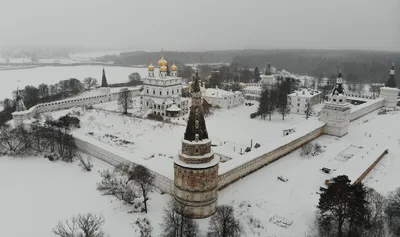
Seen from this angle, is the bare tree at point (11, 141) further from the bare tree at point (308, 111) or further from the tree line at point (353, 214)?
the bare tree at point (308, 111)

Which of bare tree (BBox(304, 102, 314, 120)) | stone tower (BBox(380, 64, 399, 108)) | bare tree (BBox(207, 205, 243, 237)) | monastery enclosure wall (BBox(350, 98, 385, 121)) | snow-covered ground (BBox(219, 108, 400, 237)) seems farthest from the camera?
stone tower (BBox(380, 64, 399, 108))

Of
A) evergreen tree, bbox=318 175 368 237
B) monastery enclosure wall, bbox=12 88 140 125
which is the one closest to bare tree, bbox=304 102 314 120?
evergreen tree, bbox=318 175 368 237

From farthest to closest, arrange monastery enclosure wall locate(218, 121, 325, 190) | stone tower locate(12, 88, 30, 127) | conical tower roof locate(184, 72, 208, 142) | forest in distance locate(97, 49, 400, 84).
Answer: forest in distance locate(97, 49, 400, 84) < stone tower locate(12, 88, 30, 127) < monastery enclosure wall locate(218, 121, 325, 190) < conical tower roof locate(184, 72, 208, 142)

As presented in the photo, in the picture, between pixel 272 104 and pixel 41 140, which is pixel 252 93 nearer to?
pixel 272 104

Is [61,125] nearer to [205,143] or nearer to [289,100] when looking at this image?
[205,143]

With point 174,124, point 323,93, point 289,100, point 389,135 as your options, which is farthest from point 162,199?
point 323,93

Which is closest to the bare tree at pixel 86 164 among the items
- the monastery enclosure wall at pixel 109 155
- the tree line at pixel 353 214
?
the monastery enclosure wall at pixel 109 155

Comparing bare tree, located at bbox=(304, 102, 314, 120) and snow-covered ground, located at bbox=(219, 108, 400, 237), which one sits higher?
bare tree, located at bbox=(304, 102, 314, 120)

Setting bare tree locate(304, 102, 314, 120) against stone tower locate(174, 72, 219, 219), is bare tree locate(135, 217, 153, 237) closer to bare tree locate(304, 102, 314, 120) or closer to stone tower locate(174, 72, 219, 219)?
stone tower locate(174, 72, 219, 219)
